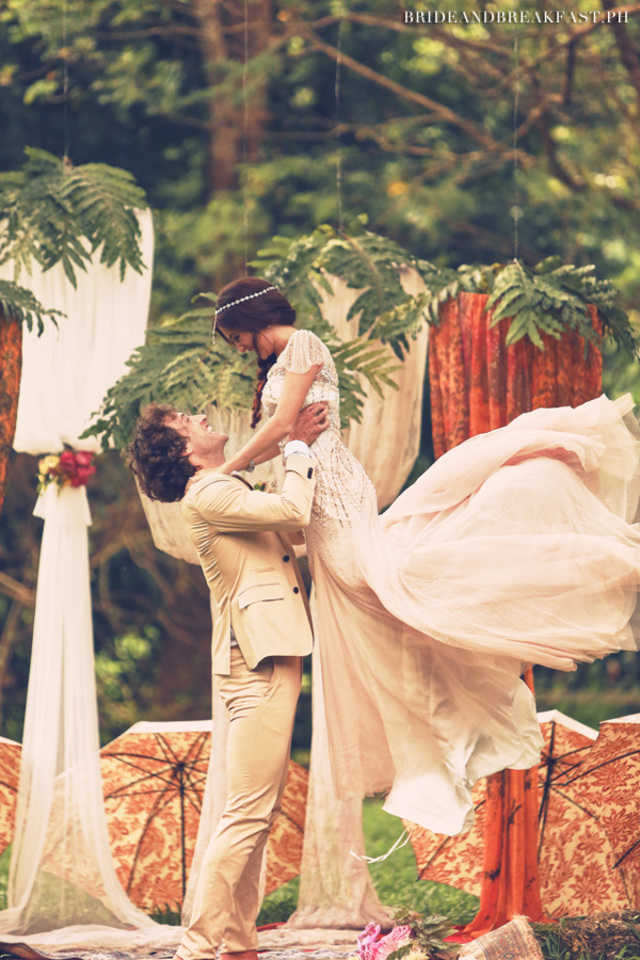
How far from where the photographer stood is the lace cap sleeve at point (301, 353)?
12.6 ft

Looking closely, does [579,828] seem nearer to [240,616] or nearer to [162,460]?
[240,616]

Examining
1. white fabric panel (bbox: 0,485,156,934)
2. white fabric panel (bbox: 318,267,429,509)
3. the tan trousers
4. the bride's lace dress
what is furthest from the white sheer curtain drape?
the bride's lace dress

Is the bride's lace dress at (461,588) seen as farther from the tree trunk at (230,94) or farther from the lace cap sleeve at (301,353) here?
the tree trunk at (230,94)

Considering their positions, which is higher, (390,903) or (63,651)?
(63,651)

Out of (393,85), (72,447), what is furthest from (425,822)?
(393,85)

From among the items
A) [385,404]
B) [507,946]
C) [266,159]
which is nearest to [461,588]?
[507,946]

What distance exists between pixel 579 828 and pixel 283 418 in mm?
2118

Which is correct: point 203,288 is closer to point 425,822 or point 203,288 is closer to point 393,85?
point 393,85

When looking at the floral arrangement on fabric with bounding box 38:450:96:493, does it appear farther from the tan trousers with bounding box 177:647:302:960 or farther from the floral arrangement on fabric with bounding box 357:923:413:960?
the floral arrangement on fabric with bounding box 357:923:413:960

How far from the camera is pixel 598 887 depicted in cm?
468

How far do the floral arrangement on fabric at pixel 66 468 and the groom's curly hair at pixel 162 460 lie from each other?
1127 millimetres

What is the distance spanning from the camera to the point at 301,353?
3.85 metres

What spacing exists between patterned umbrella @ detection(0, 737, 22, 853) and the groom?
127 centimetres

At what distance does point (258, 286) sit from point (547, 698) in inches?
281
